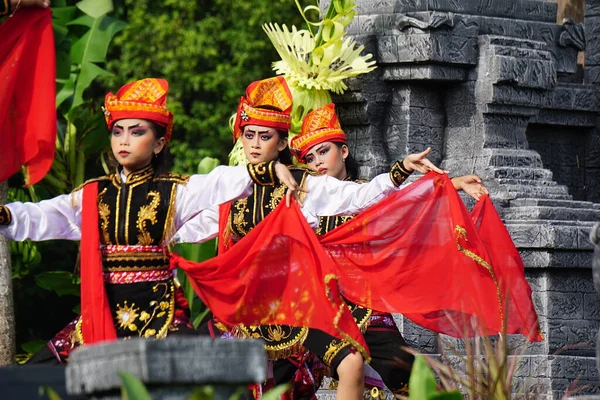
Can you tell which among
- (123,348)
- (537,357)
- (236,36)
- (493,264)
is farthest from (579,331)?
(236,36)

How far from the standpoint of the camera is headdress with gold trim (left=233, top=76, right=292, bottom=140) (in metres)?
7.95

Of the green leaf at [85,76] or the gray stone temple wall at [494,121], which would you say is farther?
the green leaf at [85,76]

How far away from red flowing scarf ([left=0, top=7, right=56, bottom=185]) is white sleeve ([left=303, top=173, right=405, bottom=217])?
139cm

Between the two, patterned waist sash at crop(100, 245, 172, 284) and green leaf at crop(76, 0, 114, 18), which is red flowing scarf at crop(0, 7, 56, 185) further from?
green leaf at crop(76, 0, 114, 18)

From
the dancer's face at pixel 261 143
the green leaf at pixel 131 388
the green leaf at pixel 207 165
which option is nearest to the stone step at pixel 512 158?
the dancer's face at pixel 261 143

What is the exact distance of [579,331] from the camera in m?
9.23

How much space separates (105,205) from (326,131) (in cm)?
173

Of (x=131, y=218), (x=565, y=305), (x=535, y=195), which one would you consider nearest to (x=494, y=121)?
(x=535, y=195)

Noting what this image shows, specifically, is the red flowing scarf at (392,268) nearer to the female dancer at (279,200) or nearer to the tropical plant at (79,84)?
the female dancer at (279,200)

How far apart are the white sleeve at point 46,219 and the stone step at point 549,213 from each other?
3.26m

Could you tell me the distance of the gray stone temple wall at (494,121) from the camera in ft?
30.1

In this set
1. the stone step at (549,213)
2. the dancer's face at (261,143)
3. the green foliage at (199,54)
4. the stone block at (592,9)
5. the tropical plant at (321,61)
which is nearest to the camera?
the dancer's face at (261,143)

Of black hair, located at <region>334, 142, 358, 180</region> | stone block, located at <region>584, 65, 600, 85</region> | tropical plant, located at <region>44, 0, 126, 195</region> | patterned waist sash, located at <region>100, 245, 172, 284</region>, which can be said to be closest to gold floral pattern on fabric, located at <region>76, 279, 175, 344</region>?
patterned waist sash, located at <region>100, 245, 172, 284</region>

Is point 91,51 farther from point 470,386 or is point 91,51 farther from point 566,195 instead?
point 470,386
